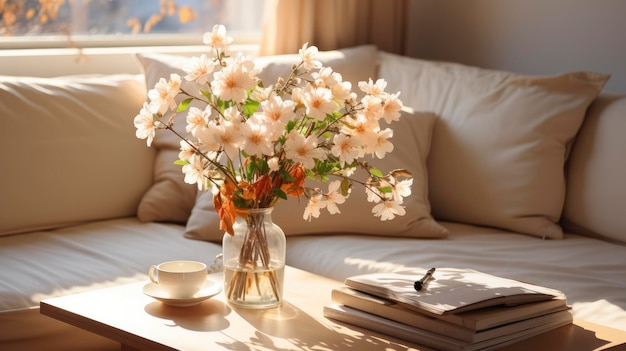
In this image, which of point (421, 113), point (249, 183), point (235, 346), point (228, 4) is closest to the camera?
point (235, 346)

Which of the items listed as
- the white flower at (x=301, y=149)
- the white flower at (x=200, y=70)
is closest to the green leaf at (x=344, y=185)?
the white flower at (x=301, y=149)

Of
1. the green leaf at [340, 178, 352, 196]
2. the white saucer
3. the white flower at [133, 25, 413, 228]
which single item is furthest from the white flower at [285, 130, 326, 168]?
the white saucer

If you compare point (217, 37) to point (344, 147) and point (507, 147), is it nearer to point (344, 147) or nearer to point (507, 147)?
point (344, 147)

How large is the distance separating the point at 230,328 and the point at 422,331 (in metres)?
0.33

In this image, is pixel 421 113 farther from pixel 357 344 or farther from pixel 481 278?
pixel 357 344

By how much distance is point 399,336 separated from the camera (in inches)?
61.4

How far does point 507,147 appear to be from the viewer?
2635mm

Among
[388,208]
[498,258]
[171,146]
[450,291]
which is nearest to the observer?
[450,291]

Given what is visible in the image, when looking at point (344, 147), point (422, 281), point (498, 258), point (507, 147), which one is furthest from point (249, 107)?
point (507, 147)

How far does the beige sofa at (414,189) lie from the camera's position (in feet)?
7.63

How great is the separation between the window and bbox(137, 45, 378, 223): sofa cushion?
37cm

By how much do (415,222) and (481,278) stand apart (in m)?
0.86

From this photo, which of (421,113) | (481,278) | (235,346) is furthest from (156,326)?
(421,113)

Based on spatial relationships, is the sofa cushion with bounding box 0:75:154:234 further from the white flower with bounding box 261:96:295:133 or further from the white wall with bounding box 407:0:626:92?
the white wall with bounding box 407:0:626:92
